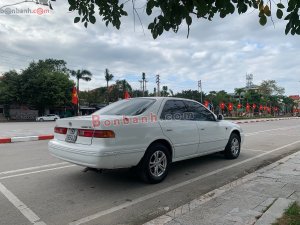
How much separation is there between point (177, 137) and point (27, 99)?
4727cm

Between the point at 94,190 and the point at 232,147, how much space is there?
165 inches

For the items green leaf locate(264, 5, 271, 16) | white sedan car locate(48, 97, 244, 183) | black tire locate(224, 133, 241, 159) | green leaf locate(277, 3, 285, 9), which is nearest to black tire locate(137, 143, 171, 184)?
white sedan car locate(48, 97, 244, 183)

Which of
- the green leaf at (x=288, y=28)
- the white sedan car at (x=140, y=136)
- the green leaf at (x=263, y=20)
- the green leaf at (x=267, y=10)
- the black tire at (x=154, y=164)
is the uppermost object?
the green leaf at (x=267, y=10)

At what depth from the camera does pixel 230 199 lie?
4.35 meters

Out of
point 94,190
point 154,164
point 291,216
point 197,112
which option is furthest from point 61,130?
point 291,216

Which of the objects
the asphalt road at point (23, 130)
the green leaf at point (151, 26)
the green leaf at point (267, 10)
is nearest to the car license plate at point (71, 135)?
the green leaf at point (151, 26)

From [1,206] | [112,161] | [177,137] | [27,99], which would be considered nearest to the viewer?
[1,206]

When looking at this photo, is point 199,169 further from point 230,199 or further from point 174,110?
point 230,199

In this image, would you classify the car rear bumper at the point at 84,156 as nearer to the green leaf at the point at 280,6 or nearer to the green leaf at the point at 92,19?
the green leaf at the point at 92,19

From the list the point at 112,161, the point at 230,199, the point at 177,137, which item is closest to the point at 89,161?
the point at 112,161

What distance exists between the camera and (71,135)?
5227 mm

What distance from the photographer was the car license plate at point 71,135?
5148mm

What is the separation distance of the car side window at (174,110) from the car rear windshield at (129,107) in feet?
1.03

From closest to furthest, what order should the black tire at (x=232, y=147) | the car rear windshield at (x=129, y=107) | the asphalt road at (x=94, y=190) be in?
the asphalt road at (x=94, y=190)
the car rear windshield at (x=129, y=107)
the black tire at (x=232, y=147)
